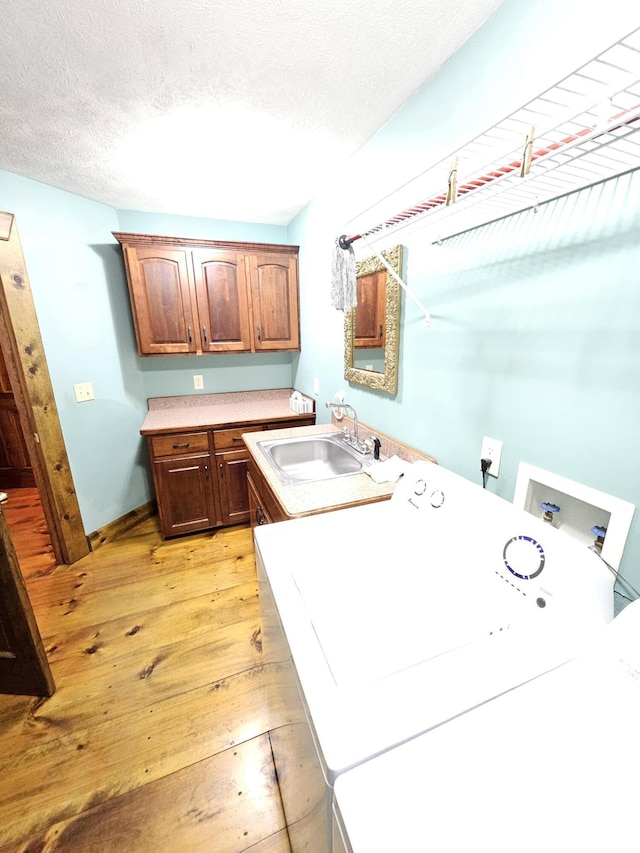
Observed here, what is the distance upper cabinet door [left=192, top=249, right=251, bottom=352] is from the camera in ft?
8.14

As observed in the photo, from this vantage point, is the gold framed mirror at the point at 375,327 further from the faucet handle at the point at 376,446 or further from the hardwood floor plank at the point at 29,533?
the hardwood floor plank at the point at 29,533

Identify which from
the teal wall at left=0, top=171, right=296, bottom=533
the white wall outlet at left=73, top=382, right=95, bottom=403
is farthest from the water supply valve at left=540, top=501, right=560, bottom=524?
the white wall outlet at left=73, top=382, right=95, bottom=403

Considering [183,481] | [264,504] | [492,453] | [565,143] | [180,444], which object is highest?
[565,143]

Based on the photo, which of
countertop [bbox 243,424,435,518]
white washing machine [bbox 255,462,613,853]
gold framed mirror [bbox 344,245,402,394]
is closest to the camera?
white washing machine [bbox 255,462,613,853]

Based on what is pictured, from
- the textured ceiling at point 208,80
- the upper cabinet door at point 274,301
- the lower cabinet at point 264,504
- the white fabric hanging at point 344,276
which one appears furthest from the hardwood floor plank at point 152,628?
the textured ceiling at point 208,80

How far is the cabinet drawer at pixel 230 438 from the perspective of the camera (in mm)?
2475

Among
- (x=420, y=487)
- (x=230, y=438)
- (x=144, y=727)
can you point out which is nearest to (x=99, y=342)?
(x=230, y=438)

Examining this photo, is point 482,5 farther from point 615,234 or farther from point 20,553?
point 20,553

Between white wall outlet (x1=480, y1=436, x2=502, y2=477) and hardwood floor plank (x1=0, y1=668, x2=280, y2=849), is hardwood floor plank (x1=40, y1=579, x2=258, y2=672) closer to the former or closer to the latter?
hardwood floor plank (x1=0, y1=668, x2=280, y2=849)

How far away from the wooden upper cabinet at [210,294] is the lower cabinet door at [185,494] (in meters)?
0.85

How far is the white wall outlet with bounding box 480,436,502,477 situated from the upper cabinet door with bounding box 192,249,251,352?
6.71ft

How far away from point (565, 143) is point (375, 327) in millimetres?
1075

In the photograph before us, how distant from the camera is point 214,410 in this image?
287 cm

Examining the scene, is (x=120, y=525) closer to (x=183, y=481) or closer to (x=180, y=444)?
(x=183, y=481)
